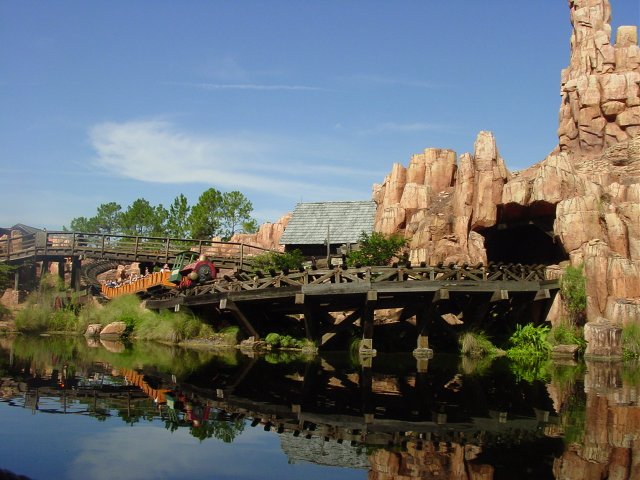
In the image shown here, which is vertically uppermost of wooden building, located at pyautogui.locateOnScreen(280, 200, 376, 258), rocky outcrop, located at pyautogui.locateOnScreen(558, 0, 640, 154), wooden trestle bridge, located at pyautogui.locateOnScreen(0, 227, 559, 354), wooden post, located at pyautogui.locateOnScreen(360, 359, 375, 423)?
rocky outcrop, located at pyautogui.locateOnScreen(558, 0, 640, 154)

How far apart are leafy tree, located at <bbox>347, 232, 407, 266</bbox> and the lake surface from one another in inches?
501

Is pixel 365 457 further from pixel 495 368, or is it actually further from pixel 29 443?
pixel 495 368

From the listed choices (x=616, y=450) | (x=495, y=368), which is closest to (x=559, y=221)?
(x=495, y=368)

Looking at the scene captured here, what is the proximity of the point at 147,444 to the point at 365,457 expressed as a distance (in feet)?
11.4

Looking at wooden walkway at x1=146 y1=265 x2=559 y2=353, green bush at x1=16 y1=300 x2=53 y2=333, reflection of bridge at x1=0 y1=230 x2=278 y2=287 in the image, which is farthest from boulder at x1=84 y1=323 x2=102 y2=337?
reflection of bridge at x1=0 y1=230 x2=278 y2=287

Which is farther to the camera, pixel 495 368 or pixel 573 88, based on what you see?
pixel 573 88

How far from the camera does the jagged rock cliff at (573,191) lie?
28438 mm

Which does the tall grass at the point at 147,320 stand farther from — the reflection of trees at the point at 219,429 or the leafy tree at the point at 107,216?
the leafy tree at the point at 107,216

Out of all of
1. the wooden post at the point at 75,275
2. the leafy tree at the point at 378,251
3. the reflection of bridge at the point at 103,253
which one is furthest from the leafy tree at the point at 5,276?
the leafy tree at the point at 378,251

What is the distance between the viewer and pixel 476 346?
87.3ft

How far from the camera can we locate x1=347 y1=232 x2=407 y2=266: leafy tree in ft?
112

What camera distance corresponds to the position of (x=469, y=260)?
32.2 meters

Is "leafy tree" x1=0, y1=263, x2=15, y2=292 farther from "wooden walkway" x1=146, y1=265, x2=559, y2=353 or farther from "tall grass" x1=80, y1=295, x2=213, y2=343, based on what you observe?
"wooden walkway" x1=146, y1=265, x2=559, y2=353

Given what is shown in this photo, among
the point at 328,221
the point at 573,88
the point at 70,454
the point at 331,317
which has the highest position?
the point at 573,88
